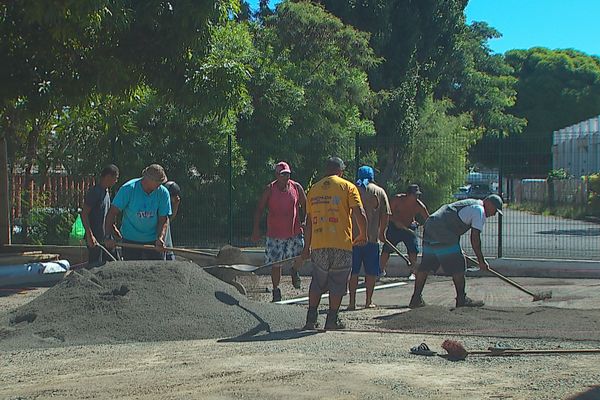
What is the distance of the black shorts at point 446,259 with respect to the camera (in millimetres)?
10148

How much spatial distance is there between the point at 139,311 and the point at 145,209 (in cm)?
162

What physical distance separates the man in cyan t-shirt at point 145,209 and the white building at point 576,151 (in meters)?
8.21

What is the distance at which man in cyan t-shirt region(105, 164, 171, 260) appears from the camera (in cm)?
1001

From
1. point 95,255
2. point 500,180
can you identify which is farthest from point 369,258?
point 500,180

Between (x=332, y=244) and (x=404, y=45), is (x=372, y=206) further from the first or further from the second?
(x=404, y=45)

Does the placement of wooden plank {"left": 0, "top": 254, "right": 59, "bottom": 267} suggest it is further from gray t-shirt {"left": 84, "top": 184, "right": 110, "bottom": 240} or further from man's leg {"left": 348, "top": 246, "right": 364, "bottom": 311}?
man's leg {"left": 348, "top": 246, "right": 364, "bottom": 311}

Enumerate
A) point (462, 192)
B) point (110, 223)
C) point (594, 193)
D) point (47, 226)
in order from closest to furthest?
point (110, 223) → point (594, 193) → point (47, 226) → point (462, 192)

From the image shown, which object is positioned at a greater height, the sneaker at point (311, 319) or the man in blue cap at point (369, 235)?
the man in blue cap at point (369, 235)

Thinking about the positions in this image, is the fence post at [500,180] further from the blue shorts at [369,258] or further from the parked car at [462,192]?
the parked car at [462,192]


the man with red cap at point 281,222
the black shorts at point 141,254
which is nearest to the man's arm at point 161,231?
the black shorts at point 141,254

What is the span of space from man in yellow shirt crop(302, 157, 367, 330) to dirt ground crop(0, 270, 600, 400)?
1.23 ft

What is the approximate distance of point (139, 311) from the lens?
29.0ft

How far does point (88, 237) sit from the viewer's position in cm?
1037

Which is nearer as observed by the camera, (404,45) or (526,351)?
(526,351)
